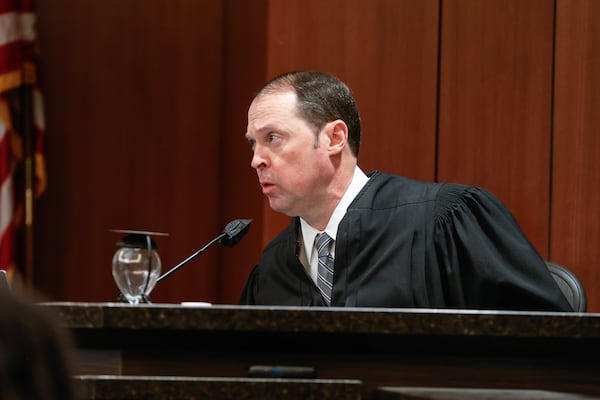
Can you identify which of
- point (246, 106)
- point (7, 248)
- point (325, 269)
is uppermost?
point (246, 106)

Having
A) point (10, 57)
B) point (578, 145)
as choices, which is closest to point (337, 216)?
point (578, 145)

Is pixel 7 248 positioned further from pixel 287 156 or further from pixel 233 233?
pixel 233 233

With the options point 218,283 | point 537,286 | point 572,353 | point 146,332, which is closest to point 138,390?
point 146,332

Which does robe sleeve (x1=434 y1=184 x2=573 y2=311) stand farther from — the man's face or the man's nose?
the man's nose

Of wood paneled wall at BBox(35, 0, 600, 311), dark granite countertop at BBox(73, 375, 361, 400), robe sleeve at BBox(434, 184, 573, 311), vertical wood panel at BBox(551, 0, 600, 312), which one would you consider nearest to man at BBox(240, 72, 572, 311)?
robe sleeve at BBox(434, 184, 573, 311)

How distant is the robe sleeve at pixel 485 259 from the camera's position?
9.11 feet

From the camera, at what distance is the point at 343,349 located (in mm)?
1810

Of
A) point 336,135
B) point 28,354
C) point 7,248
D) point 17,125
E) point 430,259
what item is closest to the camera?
point 28,354

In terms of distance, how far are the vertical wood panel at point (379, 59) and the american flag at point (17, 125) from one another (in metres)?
1.21

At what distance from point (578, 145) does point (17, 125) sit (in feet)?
8.81

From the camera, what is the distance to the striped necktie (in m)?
3.08

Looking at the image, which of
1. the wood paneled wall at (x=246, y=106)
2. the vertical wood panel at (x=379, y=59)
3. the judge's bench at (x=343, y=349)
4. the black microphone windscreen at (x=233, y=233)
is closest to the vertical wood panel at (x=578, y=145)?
the wood paneled wall at (x=246, y=106)

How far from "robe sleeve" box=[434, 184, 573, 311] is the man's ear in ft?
1.42

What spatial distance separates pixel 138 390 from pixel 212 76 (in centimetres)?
386
